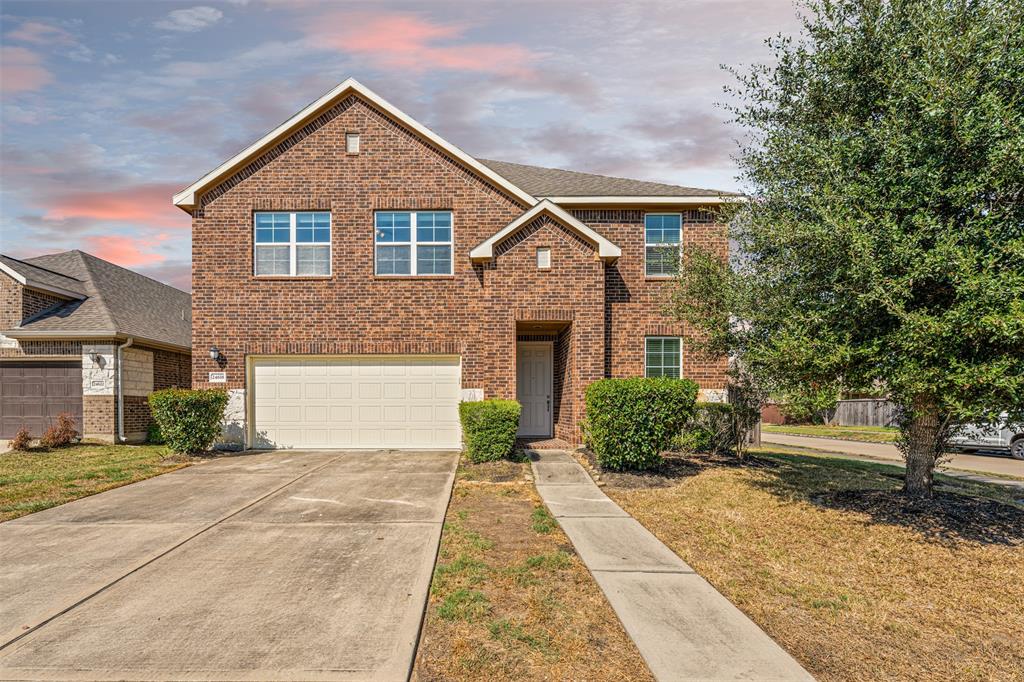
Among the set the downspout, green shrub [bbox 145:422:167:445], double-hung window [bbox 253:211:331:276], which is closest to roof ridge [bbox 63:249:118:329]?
the downspout

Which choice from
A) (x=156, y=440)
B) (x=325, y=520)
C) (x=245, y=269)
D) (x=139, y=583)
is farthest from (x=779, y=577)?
(x=156, y=440)

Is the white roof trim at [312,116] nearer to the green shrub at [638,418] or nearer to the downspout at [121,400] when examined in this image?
the downspout at [121,400]

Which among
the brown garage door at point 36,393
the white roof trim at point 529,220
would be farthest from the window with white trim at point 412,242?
the brown garage door at point 36,393

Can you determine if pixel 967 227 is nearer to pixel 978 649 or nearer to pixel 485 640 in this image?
pixel 978 649

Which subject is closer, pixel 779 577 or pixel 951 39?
pixel 779 577

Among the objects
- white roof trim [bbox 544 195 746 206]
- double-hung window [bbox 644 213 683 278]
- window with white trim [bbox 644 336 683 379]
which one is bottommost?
window with white trim [bbox 644 336 683 379]

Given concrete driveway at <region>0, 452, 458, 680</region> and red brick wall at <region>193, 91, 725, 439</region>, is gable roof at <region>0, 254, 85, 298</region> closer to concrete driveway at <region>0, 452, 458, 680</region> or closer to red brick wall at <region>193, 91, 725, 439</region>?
red brick wall at <region>193, 91, 725, 439</region>

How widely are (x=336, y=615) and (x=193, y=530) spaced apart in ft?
11.4

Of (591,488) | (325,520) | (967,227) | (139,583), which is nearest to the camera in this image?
(139,583)

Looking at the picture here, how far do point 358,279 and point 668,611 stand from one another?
11400mm

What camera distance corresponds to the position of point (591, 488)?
9562mm

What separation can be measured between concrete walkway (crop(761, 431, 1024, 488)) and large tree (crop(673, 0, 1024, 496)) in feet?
15.2

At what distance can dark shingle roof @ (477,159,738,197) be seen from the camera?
48.5ft

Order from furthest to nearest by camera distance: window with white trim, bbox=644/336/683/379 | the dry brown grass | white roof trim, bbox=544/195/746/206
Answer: window with white trim, bbox=644/336/683/379, white roof trim, bbox=544/195/746/206, the dry brown grass
